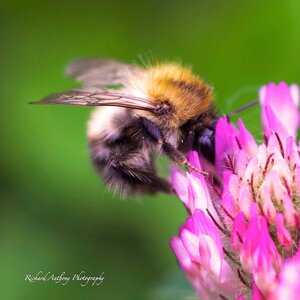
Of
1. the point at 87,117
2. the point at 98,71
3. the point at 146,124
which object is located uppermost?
the point at 98,71

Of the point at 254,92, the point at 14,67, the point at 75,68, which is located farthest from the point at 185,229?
the point at 14,67

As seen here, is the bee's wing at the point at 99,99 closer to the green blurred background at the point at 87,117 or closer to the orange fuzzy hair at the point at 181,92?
the orange fuzzy hair at the point at 181,92

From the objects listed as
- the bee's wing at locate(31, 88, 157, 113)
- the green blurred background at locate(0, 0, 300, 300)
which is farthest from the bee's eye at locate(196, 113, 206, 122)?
the green blurred background at locate(0, 0, 300, 300)

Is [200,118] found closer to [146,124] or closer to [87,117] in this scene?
[146,124]

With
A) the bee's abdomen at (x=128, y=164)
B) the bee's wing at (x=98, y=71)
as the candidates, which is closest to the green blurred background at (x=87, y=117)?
the bee's wing at (x=98, y=71)

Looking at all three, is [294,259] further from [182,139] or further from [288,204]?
[182,139]

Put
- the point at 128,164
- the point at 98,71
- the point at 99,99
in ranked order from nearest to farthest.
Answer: the point at 99,99 < the point at 128,164 < the point at 98,71

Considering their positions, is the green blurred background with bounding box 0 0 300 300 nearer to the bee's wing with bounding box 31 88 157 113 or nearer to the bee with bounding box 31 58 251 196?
the bee with bounding box 31 58 251 196

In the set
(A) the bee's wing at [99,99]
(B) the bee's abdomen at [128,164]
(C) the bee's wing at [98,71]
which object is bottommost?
(B) the bee's abdomen at [128,164]

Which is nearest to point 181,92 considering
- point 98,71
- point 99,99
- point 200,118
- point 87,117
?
point 200,118
